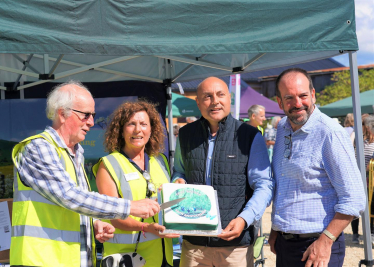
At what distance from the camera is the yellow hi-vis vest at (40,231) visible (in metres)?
2.06

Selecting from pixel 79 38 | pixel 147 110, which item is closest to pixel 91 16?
pixel 79 38

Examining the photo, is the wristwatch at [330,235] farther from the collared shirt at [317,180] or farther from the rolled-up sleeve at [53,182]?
the rolled-up sleeve at [53,182]

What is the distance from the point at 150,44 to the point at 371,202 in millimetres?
5243

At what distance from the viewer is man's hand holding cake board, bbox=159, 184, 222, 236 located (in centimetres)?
220

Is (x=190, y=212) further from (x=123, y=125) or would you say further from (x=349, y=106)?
(x=349, y=106)

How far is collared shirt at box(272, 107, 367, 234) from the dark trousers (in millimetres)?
69

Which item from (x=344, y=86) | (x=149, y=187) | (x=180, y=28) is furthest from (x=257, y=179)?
(x=344, y=86)

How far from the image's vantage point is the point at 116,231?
2617 mm

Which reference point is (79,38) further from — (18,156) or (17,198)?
(17,198)

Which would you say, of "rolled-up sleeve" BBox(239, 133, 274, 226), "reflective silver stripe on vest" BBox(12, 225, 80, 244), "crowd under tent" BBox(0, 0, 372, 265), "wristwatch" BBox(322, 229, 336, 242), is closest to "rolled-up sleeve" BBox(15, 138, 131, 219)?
"reflective silver stripe on vest" BBox(12, 225, 80, 244)

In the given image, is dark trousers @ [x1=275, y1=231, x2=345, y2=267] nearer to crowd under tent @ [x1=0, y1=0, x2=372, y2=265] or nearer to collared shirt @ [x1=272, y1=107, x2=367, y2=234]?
collared shirt @ [x1=272, y1=107, x2=367, y2=234]

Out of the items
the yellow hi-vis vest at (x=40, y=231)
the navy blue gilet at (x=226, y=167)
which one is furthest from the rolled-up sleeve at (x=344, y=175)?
the yellow hi-vis vest at (x=40, y=231)

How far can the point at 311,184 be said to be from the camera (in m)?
2.22

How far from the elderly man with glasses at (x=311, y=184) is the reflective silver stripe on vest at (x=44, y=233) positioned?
120cm
